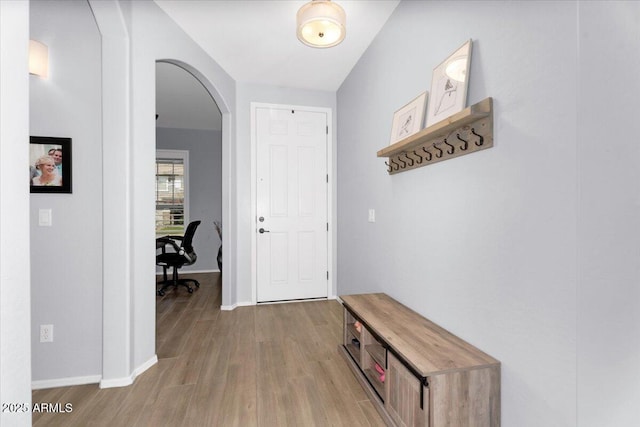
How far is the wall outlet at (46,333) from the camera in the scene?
195 cm

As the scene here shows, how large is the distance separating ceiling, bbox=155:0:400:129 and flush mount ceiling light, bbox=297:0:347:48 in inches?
15.7

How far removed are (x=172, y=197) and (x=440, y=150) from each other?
5.47 m

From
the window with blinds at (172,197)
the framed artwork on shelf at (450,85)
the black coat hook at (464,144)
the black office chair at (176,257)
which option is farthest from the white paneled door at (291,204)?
the window with blinds at (172,197)

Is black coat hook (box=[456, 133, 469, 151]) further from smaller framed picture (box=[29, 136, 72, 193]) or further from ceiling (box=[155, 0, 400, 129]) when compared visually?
smaller framed picture (box=[29, 136, 72, 193])

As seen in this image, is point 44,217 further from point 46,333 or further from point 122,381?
point 122,381

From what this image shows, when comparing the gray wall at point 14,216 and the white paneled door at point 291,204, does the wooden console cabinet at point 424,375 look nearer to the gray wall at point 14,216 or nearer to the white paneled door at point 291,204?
the gray wall at point 14,216

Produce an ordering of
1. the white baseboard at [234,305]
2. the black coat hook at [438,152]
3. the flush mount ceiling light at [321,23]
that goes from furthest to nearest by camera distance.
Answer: the white baseboard at [234,305], the flush mount ceiling light at [321,23], the black coat hook at [438,152]

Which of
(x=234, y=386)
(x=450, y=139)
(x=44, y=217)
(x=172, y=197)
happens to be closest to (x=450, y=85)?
(x=450, y=139)

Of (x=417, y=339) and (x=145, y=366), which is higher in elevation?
(x=417, y=339)

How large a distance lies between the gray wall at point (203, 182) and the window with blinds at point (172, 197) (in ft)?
0.58

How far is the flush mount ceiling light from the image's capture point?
71.0 inches

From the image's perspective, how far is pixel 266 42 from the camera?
9.10 feet

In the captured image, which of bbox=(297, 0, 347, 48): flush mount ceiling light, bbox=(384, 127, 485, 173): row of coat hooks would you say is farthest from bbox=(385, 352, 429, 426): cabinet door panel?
bbox=(297, 0, 347, 48): flush mount ceiling light

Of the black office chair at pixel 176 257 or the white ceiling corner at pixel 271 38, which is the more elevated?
the white ceiling corner at pixel 271 38
